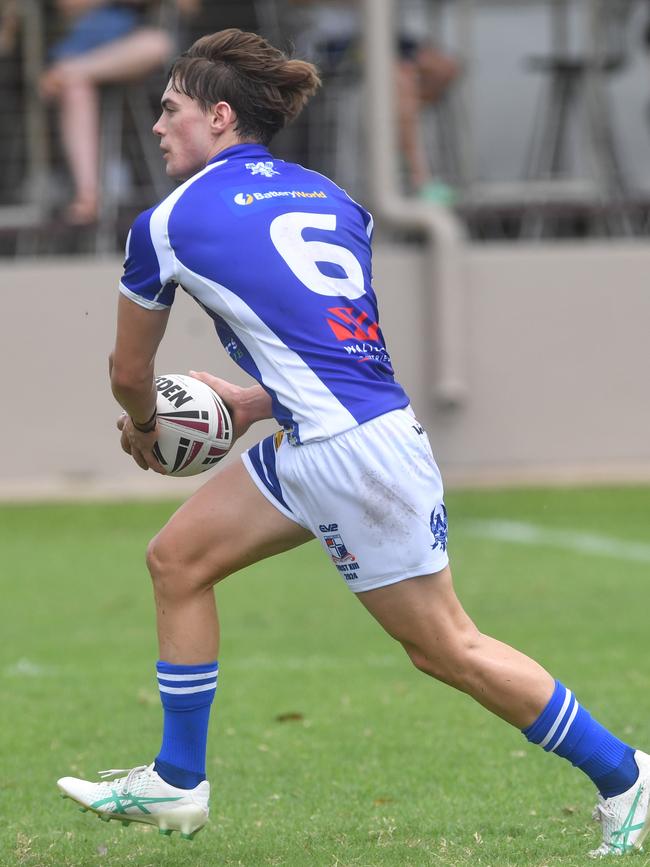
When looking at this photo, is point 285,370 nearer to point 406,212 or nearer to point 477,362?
point 406,212

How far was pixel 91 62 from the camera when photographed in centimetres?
1505

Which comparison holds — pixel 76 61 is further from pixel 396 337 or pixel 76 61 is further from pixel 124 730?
pixel 124 730

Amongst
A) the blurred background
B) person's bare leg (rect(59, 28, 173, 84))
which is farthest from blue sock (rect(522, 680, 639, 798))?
person's bare leg (rect(59, 28, 173, 84))

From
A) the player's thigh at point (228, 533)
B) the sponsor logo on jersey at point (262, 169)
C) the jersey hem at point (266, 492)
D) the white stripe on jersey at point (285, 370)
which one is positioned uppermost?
the sponsor logo on jersey at point (262, 169)

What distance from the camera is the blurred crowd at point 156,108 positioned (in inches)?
596

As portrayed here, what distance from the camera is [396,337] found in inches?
598

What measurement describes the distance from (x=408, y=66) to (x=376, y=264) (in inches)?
95.9

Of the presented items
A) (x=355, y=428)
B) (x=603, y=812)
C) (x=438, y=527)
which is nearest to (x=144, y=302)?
(x=355, y=428)

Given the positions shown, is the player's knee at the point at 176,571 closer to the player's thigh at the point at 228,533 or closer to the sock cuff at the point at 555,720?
the player's thigh at the point at 228,533

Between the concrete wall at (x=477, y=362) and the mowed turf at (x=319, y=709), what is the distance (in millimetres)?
2500

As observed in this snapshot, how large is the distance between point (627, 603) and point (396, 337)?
6.10m

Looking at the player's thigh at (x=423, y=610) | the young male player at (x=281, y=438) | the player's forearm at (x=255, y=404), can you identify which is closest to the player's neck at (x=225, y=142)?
the young male player at (x=281, y=438)

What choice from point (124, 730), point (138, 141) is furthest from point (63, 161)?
point (124, 730)

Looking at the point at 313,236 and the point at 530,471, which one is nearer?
the point at 313,236
